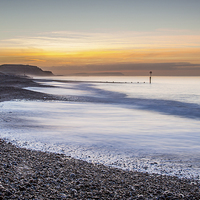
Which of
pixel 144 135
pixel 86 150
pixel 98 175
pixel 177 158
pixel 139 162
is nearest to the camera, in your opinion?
pixel 98 175

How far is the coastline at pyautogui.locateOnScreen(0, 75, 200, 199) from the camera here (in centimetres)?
432

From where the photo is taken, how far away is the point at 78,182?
16.0 ft

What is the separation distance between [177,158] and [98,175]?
3371mm

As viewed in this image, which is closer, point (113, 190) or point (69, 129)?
point (113, 190)

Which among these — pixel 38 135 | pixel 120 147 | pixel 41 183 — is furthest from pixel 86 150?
pixel 41 183

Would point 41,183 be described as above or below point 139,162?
above

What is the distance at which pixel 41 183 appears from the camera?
4621 mm

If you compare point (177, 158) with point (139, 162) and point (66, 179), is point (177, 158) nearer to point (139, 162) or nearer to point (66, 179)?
point (139, 162)

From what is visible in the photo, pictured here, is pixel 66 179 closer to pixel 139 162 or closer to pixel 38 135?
pixel 139 162

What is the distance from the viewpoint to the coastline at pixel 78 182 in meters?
4.32

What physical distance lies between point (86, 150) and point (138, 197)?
3.95 m

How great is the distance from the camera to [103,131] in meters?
11.4

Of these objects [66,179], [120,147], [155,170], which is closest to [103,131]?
[120,147]

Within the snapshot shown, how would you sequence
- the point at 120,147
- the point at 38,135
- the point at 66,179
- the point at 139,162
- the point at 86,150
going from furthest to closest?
the point at 38,135, the point at 120,147, the point at 86,150, the point at 139,162, the point at 66,179
